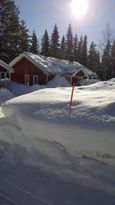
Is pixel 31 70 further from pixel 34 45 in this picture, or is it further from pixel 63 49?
pixel 63 49

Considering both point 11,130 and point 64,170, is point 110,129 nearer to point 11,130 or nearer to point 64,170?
point 64,170

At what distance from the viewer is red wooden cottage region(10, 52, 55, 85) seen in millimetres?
32678

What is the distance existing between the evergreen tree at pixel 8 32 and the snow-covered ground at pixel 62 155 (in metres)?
37.3

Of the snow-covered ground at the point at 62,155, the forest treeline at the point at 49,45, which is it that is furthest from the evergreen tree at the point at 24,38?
the snow-covered ground at the point at 62,155

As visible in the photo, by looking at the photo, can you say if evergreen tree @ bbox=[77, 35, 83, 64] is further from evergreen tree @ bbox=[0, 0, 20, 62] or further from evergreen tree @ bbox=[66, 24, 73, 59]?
evergreen tree @ bbox=[0, 0, 20, 62]

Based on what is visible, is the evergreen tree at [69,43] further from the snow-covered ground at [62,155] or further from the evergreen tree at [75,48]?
the snow-covered ground at [62,155]

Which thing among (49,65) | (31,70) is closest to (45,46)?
(49,65)

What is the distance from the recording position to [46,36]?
52875 millimetres

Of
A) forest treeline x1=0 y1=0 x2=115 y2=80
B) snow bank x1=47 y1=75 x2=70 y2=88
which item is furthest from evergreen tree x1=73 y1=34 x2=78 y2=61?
snow bank x1=47 y1=75 x2=70 y2=88

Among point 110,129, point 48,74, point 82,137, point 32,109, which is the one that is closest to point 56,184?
point 82,137

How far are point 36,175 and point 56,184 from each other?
0.45 m

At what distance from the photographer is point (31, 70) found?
33.5m

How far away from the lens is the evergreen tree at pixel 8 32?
136 feet

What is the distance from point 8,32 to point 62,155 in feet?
130
